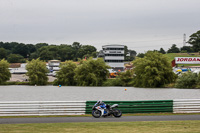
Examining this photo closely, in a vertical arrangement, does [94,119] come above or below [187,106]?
below

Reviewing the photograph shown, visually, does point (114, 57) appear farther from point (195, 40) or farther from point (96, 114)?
point (96, 114)

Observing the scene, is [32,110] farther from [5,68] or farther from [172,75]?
[5,68]

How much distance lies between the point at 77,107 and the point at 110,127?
6.13 metres

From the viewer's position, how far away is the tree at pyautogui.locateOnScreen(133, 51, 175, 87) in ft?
263

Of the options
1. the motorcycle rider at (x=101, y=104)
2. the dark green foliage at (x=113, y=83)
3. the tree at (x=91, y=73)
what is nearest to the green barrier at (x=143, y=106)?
the motorcycle rider at (x=101, y=104)

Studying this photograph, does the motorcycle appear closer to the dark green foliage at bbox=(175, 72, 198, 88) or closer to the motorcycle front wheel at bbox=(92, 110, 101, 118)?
the motorcycle front wheel at bbox=(92, 110, 101, 118)

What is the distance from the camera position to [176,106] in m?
24.5

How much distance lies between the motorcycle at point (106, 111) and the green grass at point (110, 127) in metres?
2.76

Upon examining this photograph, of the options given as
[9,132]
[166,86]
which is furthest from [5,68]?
[9,132]

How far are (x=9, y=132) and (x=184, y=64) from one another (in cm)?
12858

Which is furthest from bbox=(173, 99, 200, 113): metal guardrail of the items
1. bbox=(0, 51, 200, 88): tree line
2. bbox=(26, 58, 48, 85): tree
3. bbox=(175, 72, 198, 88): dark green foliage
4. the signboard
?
the signboard

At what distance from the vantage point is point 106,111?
74.1 ft

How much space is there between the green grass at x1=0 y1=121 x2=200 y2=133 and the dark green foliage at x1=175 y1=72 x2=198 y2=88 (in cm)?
5628

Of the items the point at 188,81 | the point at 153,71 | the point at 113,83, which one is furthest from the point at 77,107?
the point at 113,83
